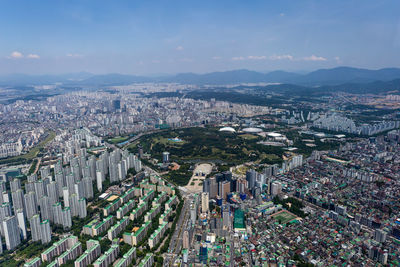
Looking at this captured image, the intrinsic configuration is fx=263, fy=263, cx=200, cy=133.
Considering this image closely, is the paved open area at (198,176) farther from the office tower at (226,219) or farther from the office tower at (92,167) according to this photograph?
the office tower at (92,167)

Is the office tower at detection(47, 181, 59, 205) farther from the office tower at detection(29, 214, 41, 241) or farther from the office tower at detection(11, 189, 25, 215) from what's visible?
the office tower at detection(29, 214, 41, 241)

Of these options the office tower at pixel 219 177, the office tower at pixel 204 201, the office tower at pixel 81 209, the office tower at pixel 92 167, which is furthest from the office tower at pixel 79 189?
the office tower at pixel 219 177

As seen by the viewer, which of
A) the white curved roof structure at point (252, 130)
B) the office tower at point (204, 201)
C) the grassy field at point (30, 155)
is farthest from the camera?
the white curved roof structure at point (252, 130)

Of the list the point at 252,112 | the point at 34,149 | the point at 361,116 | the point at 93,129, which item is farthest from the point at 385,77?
the point at 34,149

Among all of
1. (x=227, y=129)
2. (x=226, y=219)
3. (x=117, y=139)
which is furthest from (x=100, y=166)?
(x=227, y=129)

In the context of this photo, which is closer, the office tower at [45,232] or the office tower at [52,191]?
the office tower at [45,232]

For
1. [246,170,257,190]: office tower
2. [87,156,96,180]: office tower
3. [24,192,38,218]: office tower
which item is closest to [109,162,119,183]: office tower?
[87,156,96,180]: office tower
